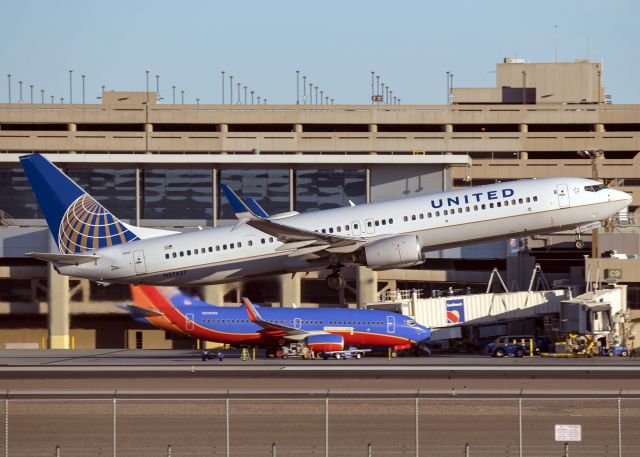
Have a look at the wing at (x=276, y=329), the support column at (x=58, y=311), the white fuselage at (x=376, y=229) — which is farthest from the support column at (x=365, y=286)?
Result: the white fuselage at (x=376, y=229)

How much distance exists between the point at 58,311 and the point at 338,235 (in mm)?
36214

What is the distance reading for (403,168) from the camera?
375 ft

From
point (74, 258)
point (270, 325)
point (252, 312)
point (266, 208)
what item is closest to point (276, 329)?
point (270, 325)

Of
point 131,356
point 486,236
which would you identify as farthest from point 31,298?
point 486,236

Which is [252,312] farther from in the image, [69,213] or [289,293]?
[289,293]

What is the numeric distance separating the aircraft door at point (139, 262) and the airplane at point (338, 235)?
0.20 feet

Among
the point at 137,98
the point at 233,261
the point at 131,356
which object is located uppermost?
the point at 137,98

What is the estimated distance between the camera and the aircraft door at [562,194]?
7300 centimetres

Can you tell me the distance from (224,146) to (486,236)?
101m

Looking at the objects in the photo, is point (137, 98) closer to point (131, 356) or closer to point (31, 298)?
point (31, 298)

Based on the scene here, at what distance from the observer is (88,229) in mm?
81375

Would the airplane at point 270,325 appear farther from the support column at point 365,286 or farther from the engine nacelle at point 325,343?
the support column at point 365,286
